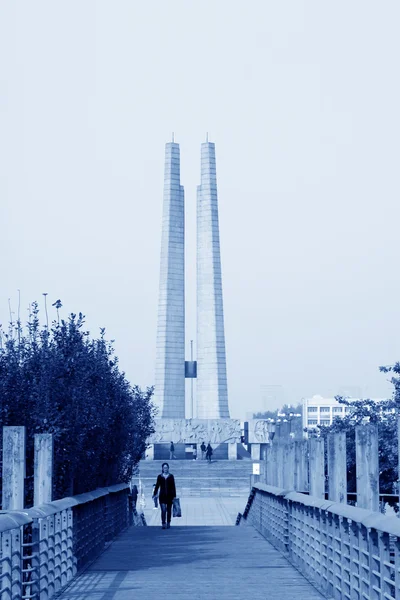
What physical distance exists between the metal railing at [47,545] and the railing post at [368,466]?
3540 millimetres

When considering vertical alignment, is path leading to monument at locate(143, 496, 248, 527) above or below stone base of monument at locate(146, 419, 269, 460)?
below

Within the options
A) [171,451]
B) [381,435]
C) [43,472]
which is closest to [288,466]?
[43,472]

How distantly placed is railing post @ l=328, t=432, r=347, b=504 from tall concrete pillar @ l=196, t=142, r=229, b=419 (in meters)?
69.4

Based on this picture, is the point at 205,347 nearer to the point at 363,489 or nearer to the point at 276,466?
the point at 276,466

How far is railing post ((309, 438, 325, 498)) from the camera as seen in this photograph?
17703 mm

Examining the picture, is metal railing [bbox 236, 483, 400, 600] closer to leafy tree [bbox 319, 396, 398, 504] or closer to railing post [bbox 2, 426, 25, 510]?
railing post [bbox 2, 426, 25, 510]

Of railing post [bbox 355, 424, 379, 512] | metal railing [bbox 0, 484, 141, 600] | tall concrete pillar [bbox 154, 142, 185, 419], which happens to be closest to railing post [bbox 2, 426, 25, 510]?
metal railing [bbox 0, 484, 141, 600]

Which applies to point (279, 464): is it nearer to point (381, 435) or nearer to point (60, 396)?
point (60, 396)

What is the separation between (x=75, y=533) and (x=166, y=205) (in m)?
70.4

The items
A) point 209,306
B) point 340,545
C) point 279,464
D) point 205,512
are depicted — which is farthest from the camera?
point 209,306

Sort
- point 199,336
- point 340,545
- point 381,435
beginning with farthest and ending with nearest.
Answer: point 199,336 → point 381,435 → point 340,545

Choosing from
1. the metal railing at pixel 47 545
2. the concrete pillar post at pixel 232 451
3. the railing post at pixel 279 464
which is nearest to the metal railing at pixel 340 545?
the railing post at pixel 279 464

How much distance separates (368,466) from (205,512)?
42101 millimetres

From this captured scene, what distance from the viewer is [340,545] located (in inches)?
556
